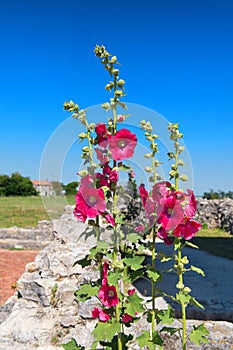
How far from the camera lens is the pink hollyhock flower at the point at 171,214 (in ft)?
7.04

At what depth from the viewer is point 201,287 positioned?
243 inches

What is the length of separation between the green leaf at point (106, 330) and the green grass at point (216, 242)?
24.8 feet

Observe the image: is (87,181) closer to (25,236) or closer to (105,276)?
(105,276)

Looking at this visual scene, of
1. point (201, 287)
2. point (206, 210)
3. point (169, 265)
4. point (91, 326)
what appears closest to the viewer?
point (91, 326)

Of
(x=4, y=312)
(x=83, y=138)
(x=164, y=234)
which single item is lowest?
(x=4, y=312)

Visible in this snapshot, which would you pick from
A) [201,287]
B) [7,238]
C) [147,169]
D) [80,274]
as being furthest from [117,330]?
[7,238]

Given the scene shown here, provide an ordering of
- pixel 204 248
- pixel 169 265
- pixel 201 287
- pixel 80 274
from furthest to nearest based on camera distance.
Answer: pixel 204 248 → pixel 169 265 → pixel 201 287 → pixel 80 274

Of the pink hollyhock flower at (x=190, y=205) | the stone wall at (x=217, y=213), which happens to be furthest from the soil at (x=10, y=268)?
the stone wall at (x=217, y=213)

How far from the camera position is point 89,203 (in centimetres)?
213

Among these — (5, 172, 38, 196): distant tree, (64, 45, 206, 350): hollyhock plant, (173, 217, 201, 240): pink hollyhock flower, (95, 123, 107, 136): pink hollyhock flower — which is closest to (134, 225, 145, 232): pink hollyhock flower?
(64, 45, 206, 350): hollyhock plant

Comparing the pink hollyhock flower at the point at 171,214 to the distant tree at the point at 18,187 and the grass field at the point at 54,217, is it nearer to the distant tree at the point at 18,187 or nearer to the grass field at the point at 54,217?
the grass field at the point at 54,217

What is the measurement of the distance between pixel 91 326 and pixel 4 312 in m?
1.72

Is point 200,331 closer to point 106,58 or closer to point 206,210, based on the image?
point 106,58

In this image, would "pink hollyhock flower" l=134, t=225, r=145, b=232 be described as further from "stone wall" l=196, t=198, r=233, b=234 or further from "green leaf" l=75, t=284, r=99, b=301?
"stone wall" l=196, t=198, r=233, b=234
